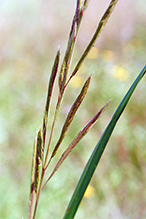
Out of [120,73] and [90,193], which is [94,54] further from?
[90,193]

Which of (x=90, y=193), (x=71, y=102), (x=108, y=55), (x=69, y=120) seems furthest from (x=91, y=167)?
(x=108, y=55)

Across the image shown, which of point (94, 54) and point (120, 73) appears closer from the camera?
point (120, 73)

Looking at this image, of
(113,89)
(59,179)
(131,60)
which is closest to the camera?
(59,179)

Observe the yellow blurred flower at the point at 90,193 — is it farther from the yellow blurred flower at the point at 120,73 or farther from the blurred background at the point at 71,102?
the yellow blurred flower at the point at 120,73

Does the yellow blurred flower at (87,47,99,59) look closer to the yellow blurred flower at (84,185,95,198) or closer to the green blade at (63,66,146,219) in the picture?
the yellow blurred flower at (84,185,95,198)

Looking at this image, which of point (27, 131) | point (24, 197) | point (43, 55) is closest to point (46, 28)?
point (43, 55)

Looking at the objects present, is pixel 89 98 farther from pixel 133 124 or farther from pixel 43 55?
pixel 43 55

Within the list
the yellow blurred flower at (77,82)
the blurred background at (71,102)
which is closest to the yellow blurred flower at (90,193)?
the blurred background at (71,102)

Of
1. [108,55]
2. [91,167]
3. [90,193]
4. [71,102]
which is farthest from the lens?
[108,55]
